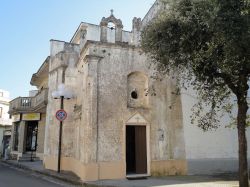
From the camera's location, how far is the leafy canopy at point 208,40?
28.8 feet

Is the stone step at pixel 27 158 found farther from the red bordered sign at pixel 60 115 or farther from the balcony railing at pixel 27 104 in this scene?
the red bordered sign at pixel 60 115

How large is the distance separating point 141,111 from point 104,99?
1955 millimetres

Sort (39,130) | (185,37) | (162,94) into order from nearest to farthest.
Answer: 1. (185,37)
2. (162,94)
3. (39,130)

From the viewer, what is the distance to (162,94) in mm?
14445

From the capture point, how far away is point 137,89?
14180mm

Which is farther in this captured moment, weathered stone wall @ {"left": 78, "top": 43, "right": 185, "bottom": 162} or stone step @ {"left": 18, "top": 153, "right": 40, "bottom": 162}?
stone step @ {"left": 18, "top": 153, "right": 40, "bottom": 162}

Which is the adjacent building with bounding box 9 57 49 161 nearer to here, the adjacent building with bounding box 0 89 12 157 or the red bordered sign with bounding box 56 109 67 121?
the adjacent building with bounding box 0 89 12 157

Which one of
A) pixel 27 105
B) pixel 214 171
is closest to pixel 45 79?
pixel 27 105

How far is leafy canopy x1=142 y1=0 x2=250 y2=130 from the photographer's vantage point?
8781 mm

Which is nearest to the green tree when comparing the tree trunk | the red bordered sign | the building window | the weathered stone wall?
the tree trunk

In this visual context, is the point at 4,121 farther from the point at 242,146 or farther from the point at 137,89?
the point at 242,146

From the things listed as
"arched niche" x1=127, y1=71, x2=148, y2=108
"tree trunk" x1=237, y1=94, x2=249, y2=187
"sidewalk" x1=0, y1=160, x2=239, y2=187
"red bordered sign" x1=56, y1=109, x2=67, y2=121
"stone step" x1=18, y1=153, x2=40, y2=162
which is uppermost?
"arched niche" x1=127, y1=71, x2=148, y2=108

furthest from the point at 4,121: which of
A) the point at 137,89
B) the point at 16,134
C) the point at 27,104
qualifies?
the point at 137,89

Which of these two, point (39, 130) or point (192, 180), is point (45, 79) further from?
point (192, 180)
